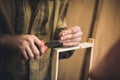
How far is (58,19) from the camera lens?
89cm

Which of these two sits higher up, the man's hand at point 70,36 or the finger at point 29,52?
the man's hand at point 70,36

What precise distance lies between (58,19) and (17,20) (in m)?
0.19

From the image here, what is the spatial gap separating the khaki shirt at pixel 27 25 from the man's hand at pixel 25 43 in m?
0.05

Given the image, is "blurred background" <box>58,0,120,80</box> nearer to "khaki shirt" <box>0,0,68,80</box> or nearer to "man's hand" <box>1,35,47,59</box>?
"khaki shirt" <box>0,0,68,80</box>

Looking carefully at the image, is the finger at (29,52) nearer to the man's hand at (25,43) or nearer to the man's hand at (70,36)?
the man's hand at (25,43)

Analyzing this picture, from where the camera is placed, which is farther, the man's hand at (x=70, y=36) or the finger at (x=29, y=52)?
the man's hand at (x=70, y=36)

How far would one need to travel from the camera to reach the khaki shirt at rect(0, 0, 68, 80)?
76 centimetres

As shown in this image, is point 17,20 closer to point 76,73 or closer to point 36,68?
point 36,68

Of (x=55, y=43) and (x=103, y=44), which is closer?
(x=55, y=43)

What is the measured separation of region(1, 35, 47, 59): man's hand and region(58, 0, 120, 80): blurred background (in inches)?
13.3

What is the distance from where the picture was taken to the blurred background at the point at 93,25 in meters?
0.94

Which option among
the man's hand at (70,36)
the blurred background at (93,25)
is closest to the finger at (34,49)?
the man's hand at (70,36)

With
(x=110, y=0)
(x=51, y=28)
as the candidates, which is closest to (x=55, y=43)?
(x=51, y=28)

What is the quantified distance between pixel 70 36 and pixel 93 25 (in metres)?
0.25
